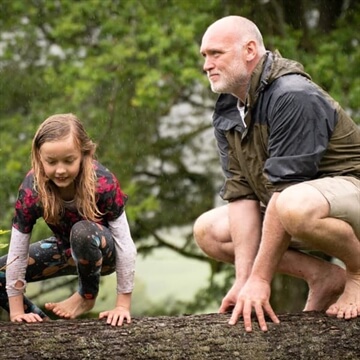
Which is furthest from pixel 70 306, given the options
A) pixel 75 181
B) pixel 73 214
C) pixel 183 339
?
pixel 183 339

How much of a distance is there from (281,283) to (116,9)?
13.4ft

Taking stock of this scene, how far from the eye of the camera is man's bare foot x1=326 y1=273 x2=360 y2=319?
17.2 ft

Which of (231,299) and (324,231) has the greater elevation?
(324,231)

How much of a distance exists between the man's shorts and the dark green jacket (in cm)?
10

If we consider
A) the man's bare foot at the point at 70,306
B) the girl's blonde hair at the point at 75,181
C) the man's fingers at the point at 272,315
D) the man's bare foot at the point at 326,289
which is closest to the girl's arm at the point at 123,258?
the girl's blonde hair at the point at 75,181

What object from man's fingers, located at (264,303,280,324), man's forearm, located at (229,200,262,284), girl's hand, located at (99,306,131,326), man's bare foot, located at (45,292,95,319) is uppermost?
man's forearm, located at (229,200,262,284)

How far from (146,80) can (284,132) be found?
7.52 metres

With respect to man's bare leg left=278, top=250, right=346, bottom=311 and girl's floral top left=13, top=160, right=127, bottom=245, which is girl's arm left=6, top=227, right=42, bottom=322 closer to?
girl's floral top left=13, top=160, right=127, bottom=245

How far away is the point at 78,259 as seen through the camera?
5172 millimetres

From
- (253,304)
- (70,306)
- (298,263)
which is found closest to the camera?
(253,304)

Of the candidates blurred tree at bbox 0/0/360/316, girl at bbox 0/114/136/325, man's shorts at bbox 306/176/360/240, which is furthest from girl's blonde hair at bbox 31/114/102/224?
blurred tree at bbox 0/0/360/316

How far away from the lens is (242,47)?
566 centimetres

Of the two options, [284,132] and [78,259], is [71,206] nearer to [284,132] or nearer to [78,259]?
[78,259]

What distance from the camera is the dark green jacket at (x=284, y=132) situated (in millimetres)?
5266
